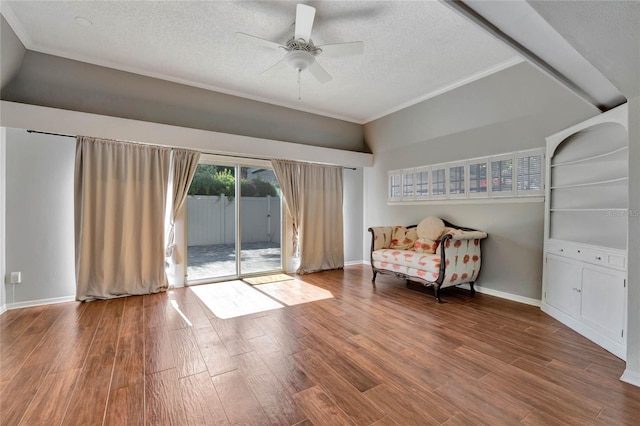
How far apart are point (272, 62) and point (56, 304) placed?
401 centimetres

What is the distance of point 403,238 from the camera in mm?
4527

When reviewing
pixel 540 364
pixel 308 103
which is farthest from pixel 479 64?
pixel 540 364

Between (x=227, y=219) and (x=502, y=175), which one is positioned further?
(x=227, y=219)

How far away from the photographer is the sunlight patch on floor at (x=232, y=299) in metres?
3.19

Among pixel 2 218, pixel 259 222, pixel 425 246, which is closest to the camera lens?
pixel 2 218

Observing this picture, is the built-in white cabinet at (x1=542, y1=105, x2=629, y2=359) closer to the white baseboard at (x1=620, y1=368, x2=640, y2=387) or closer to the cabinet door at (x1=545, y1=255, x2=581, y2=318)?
the cabinet door at (x1=545, y1=255, x2=581, y2=318)

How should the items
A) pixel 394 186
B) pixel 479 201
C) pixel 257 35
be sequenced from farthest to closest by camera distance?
pixel 394 186, pixel 479 201, pixel 257 35

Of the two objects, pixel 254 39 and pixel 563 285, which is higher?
pixel 254 39

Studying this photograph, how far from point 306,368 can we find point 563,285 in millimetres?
2766

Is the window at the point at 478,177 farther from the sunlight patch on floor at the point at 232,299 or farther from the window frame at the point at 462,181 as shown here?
the sunlight patch on floor at the point at 232,299

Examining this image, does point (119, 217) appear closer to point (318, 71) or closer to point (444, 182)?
point (318, 71)

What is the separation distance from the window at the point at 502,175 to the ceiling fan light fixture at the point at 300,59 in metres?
2.77

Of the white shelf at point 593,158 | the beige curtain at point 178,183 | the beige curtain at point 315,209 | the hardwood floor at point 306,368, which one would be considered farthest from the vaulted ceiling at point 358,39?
the hardwood floor at point 306,368

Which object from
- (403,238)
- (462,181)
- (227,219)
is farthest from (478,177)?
(227,219)
